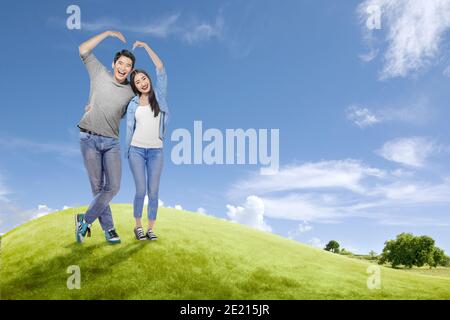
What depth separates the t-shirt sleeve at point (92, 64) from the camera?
1177 cm

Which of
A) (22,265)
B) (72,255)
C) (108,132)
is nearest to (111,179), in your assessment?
(108,132)

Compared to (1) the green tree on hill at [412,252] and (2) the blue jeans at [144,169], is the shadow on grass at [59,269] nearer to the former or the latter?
(2) the blue jeans at [144,169]

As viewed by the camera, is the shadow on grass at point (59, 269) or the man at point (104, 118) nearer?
the man at point (104, 118)

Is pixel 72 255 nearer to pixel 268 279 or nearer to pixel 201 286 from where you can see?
pixel 201 286

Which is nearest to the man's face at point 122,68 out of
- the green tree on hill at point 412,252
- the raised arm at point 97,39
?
the raised arm at point 97,39

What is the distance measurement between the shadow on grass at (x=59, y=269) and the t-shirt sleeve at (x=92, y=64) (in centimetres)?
589

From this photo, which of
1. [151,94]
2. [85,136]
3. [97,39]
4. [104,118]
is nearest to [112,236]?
[85,136]

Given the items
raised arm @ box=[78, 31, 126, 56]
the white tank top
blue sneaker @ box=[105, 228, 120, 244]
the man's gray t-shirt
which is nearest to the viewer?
raised arm @ box=[78, 31, 126, 56]

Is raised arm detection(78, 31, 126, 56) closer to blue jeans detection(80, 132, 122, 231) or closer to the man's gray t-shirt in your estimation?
the man's gray t-shirt

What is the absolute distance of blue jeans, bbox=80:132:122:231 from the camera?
11703 millimetres

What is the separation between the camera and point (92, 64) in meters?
11.8

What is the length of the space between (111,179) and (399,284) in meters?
11.2

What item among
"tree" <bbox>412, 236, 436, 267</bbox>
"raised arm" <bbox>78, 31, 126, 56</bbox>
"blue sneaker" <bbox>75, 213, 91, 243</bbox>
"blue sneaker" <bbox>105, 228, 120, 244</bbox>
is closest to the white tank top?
"raised arm" <bbox>78, 31, 126, 56</bbox>

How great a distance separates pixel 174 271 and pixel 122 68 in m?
6.62
